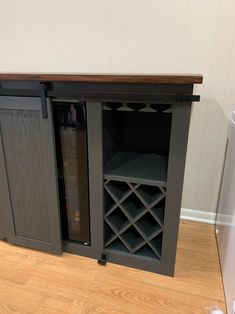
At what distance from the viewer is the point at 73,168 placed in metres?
1.34

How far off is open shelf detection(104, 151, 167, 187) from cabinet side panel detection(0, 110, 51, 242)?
0.40m

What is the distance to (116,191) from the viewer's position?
1347 millimetres

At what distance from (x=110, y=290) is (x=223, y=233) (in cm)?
73

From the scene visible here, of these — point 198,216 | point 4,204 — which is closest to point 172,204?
point 198,216

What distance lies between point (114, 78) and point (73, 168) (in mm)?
570

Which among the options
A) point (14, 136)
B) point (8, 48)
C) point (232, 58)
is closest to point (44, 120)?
point (14, 136)

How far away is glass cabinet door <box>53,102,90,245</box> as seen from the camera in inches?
48.9

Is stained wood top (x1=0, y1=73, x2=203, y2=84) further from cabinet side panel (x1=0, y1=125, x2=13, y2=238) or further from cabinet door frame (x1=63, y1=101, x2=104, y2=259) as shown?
cabinet side panel (x1=0, y1=125, x2=13, y2=238)

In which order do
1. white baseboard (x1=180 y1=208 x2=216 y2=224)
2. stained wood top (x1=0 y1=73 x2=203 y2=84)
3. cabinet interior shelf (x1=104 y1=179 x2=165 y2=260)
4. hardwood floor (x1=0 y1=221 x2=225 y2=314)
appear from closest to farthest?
stained wood top (x1=0 y1=73 x2=203 y2=84) → hardwood floor (x1=0 y1=221 x2=225 y2=314) → cabinet interior shelf (x1=104 y1=179 x2=165 y2=260) → white baseboard (x1=180 y1=208 x2=216 y2=224)

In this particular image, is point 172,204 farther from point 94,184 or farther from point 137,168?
point 94,184

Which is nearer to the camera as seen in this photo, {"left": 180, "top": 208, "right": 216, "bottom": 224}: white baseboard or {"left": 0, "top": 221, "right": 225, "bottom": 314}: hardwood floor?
{"left": 0, "top": 221, "right": 225, "bottom": 314}: hardwood floor

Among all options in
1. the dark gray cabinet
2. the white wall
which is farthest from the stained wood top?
the white wall

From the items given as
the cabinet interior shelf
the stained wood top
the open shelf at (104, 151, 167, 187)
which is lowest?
the cabinet interior shelf

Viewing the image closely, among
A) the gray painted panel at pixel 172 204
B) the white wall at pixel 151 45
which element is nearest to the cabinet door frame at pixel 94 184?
the gray painted panel at pixel 172 204
